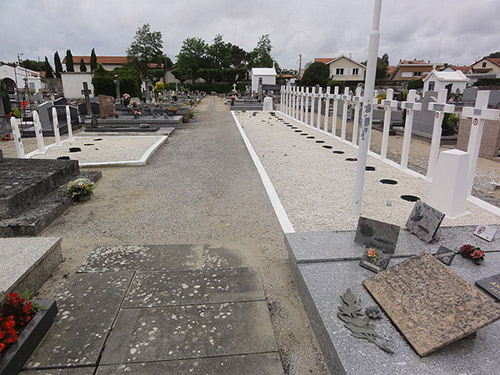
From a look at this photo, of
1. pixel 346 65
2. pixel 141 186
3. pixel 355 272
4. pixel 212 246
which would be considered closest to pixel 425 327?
pixel 355 272

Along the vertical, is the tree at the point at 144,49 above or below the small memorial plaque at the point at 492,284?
above

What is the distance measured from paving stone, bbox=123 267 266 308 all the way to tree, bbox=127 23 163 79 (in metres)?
74.5

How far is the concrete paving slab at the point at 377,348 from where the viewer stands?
2014 millimetres

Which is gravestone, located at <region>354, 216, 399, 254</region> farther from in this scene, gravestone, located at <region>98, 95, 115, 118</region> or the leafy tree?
the leafy tree

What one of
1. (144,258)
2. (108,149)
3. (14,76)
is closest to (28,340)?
(144,258)

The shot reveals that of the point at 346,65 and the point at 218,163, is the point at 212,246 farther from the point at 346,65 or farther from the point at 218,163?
the point at 346,65

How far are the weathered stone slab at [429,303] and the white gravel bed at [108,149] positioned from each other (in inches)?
256

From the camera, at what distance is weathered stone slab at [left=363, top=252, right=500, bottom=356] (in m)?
2.13

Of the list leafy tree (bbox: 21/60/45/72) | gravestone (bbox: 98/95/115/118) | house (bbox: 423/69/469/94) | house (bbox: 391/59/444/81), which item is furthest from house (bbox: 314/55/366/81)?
leafy tree (bbox: 21/60/45/72)

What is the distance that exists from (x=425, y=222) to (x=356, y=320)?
1720 mm

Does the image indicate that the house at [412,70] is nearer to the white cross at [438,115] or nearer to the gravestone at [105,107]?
the gravestone at [105,107]

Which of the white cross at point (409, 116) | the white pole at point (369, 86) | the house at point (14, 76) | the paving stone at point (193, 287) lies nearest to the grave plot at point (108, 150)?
the paving stone at point (193, 287)

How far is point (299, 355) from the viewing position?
2430 mm

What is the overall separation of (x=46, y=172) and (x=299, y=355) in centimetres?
521
